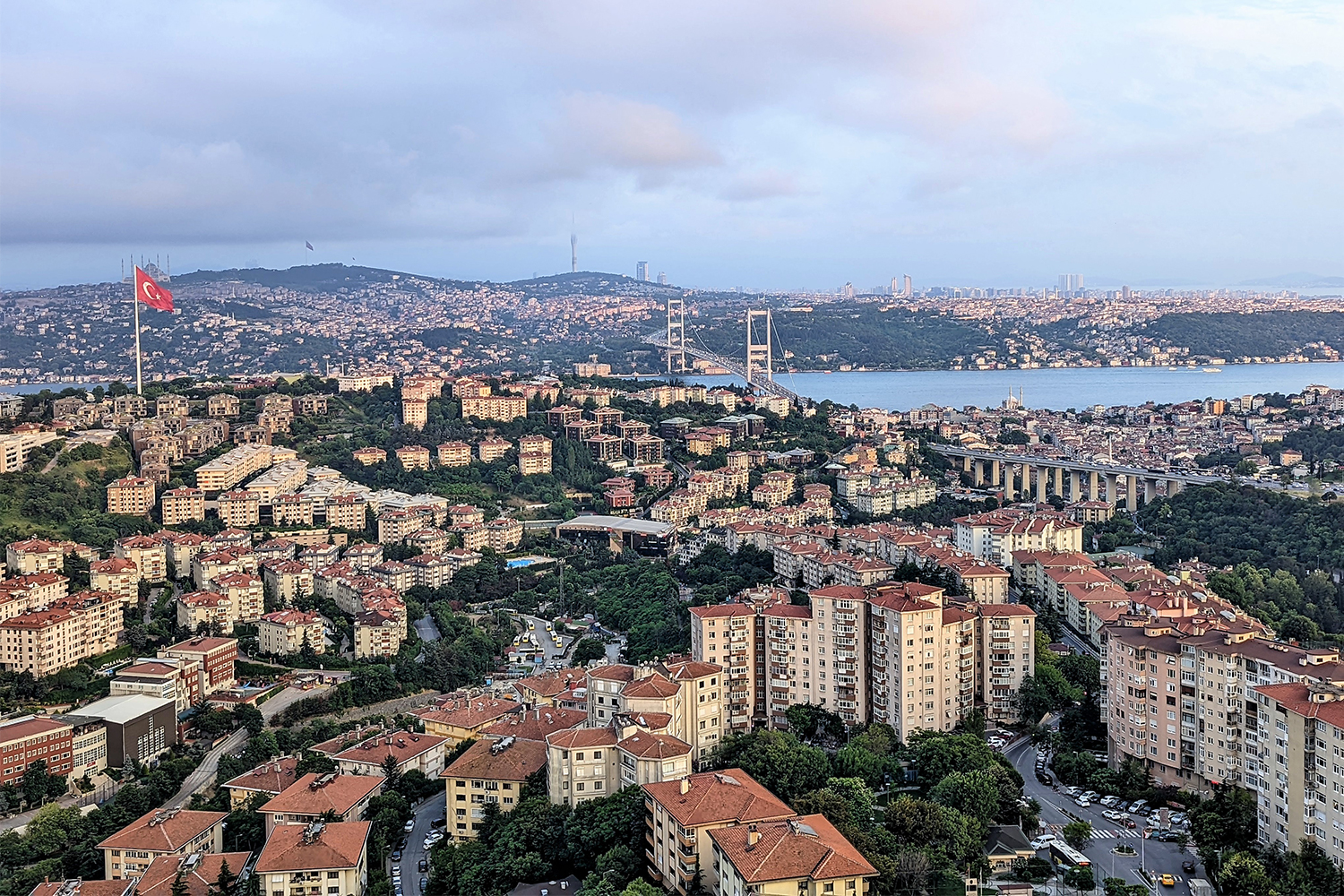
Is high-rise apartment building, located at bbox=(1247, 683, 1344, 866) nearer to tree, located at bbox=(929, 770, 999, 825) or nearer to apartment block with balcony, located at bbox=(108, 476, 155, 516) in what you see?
tree, located at bbox=(929, 770, 999, 825)

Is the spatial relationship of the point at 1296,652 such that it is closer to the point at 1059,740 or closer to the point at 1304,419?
the point at 1059,740

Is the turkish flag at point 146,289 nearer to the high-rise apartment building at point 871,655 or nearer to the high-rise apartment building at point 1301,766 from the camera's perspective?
the high-rise apartment building at point 871,655

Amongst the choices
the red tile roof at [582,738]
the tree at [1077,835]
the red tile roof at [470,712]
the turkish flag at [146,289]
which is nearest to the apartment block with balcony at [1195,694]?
the tree at [1077,835]

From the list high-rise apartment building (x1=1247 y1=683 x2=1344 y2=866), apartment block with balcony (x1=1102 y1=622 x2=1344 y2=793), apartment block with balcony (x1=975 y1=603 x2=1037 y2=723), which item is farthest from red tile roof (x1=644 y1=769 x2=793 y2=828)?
apartment block with balcony (x1=975 y1=603 x2=1037 y2=723)

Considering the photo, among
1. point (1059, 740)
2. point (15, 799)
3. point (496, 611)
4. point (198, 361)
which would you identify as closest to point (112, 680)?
point (15, 799)

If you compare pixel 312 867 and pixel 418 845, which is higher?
pixel 312 867

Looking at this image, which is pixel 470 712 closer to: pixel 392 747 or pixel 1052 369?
pixel 392 747

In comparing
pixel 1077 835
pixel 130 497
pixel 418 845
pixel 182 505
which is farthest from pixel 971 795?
pixel 130 497
